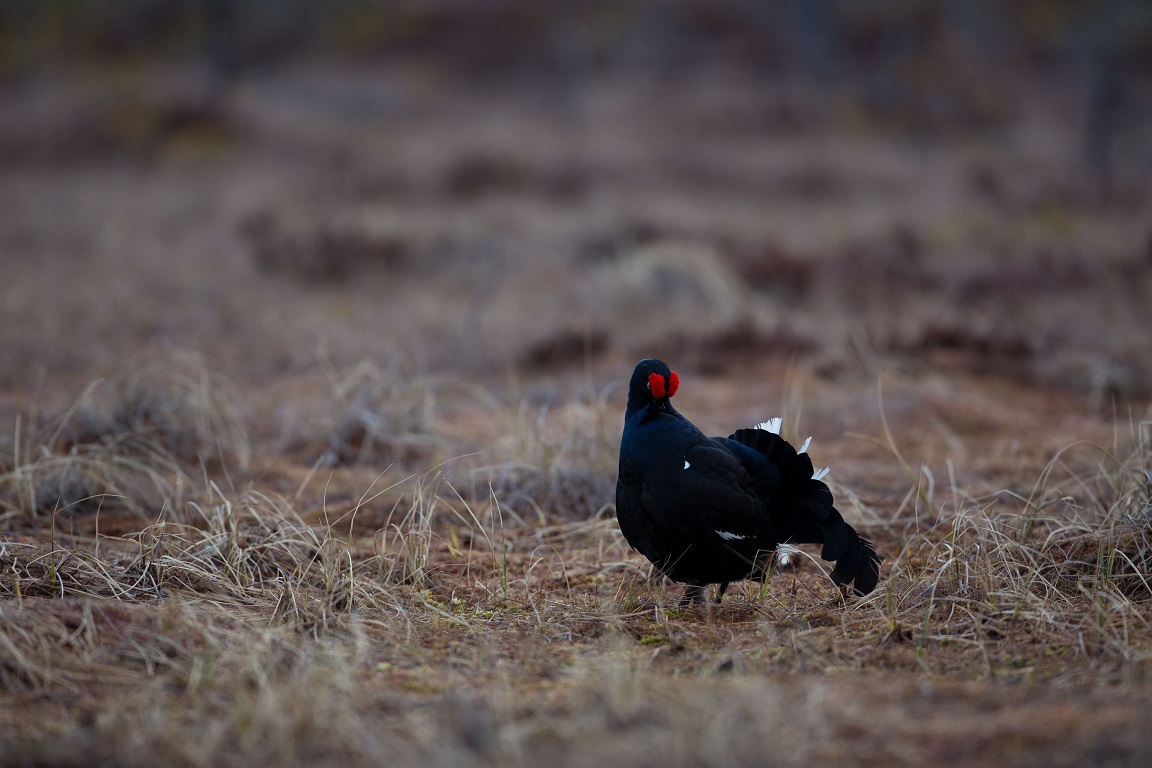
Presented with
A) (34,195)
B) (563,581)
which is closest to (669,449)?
(563,581)

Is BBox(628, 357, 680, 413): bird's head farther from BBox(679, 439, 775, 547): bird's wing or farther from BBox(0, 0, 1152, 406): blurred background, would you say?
BBox(0, 0, 1152, 406): blurred background

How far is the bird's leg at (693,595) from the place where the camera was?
3439 millimetres

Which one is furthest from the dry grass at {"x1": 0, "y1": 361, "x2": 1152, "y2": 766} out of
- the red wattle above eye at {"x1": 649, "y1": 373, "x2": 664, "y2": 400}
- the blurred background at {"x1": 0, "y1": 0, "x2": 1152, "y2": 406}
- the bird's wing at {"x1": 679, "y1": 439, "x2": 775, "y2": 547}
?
the blurred background at {"x1": 0, "y1": 0, "x2": 1152, "y2": 406}

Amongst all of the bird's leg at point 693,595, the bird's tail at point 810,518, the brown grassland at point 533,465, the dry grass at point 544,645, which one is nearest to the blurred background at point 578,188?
the brown grassland at point 533,465

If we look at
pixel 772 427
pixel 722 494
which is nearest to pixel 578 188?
pixel 772 427

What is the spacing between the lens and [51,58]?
2573 centimetres

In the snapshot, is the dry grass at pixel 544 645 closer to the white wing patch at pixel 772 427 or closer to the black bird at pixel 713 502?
the black bird at pixel 713 502

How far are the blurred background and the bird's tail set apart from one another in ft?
8.83

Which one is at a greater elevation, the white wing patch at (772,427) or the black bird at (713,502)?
the white wing patch at (772,427)

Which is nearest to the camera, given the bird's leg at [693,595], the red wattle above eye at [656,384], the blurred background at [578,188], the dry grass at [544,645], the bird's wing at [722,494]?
the dry grass at [544,645]

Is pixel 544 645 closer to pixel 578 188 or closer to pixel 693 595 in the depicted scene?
pixel 693 595

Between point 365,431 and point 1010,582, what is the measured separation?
3.28 metres

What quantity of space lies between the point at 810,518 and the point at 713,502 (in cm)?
40

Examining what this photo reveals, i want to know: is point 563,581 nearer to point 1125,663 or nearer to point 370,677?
point 370,677
